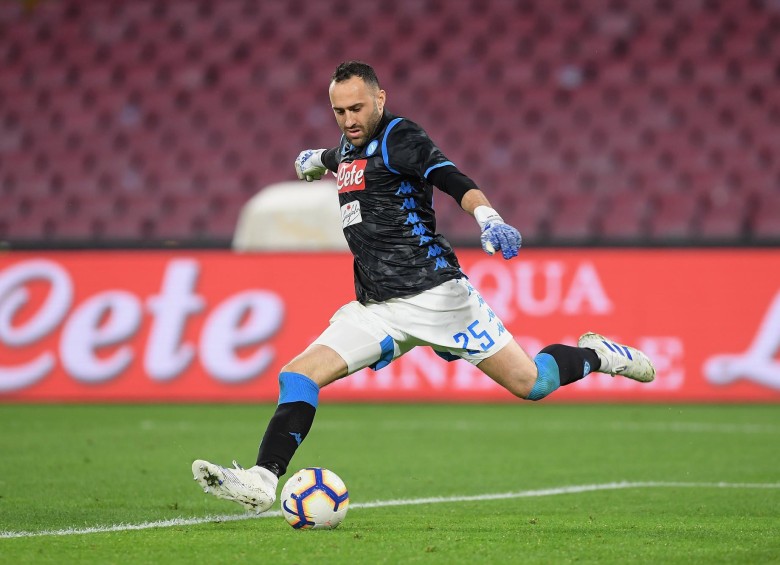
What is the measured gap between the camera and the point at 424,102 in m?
16.0

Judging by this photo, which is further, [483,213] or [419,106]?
[419,106]

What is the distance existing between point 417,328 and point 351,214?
22.7 inches

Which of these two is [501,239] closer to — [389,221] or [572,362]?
[389,221]

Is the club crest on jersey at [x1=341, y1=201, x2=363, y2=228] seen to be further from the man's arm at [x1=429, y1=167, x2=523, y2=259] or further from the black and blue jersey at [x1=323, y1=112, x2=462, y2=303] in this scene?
the man's arm at [x1=429, y1=167, x2=523, y2=259]

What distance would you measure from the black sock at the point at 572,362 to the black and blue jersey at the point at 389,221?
0.67 metres

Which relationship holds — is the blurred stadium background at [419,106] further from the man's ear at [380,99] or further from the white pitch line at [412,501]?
the man's ear at [380,99]

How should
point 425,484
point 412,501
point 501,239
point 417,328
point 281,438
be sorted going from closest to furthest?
point 501,239, point 281,438, point 417,328, point 412,501, point 425,484

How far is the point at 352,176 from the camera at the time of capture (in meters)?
5.36

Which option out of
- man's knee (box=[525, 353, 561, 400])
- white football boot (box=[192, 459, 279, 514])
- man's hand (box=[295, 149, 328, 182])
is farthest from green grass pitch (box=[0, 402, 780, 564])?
man's hand (box=[295, 149, 328, 182])

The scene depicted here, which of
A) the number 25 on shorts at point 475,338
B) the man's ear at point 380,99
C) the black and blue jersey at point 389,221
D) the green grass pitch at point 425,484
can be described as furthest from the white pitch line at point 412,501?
the man's ear at point 380,99

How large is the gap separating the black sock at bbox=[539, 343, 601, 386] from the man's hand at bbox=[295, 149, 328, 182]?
4.46 ft

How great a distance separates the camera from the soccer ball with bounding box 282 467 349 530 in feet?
16.0

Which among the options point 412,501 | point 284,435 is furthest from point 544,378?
point 284,435

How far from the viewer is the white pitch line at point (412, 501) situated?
16.1ft
